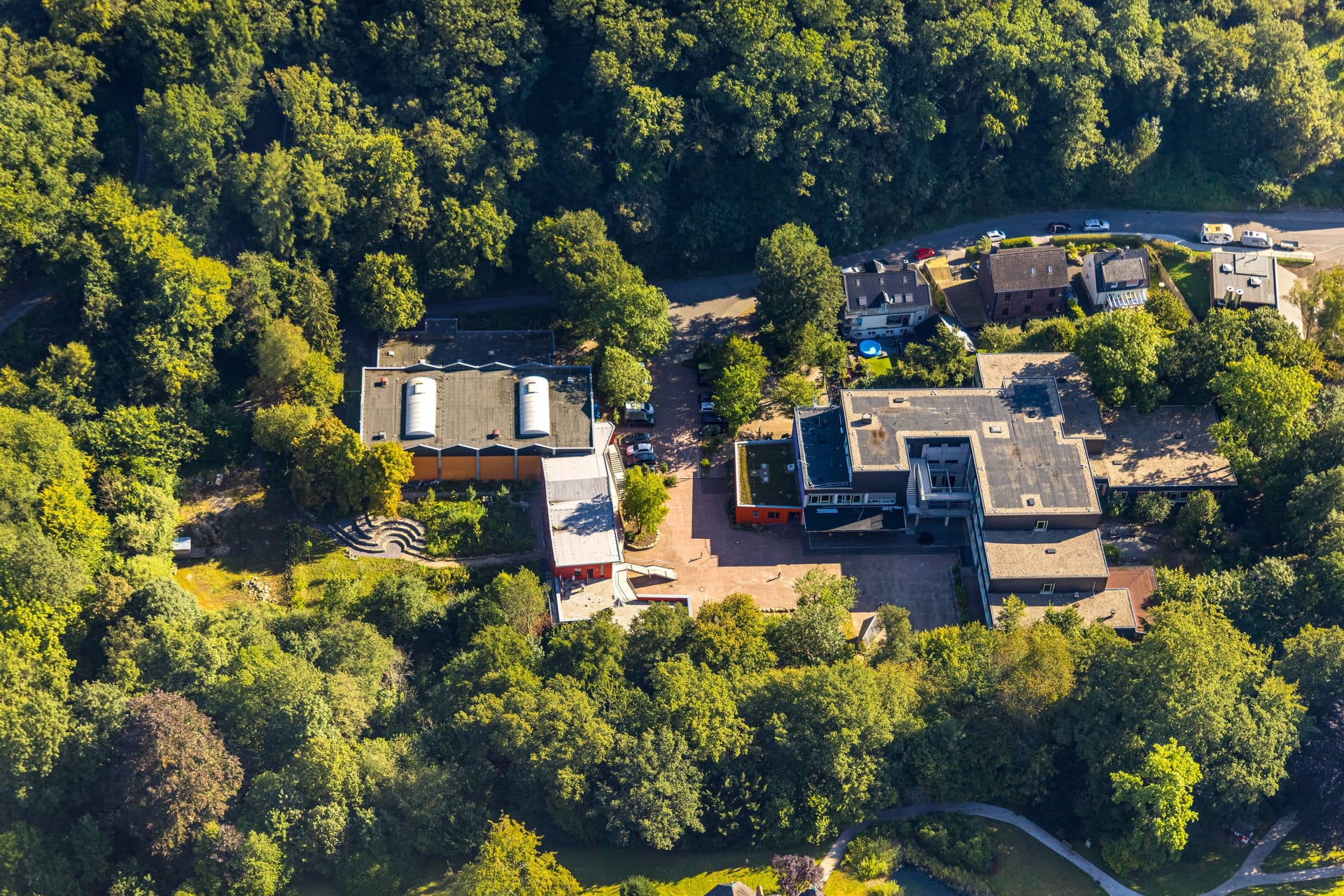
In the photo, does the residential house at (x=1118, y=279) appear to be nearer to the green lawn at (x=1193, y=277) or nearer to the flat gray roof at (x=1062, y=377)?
the green lawn at (x=1193, y=277)

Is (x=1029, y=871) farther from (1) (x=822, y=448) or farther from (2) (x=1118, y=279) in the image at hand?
(2) (x=1118, y=279)

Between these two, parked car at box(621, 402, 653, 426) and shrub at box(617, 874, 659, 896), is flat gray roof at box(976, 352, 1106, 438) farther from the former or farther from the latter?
shrub at box(617, 874, 659, 896)

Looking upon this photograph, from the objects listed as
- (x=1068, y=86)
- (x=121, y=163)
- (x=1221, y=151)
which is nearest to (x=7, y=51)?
(x=121, y=163)

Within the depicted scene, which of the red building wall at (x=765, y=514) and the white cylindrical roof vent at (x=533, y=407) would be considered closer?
the red building wall at (x=765, y=514)

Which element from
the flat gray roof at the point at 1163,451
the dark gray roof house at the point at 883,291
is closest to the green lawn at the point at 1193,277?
the flat gray roof at the point at 1163,451

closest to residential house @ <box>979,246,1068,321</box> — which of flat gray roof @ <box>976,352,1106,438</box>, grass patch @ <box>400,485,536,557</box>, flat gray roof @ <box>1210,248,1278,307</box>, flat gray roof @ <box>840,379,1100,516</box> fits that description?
flat gray roof @ <box>976,352,1106,438</box>

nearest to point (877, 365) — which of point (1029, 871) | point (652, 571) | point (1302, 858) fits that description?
point (652, 571)
